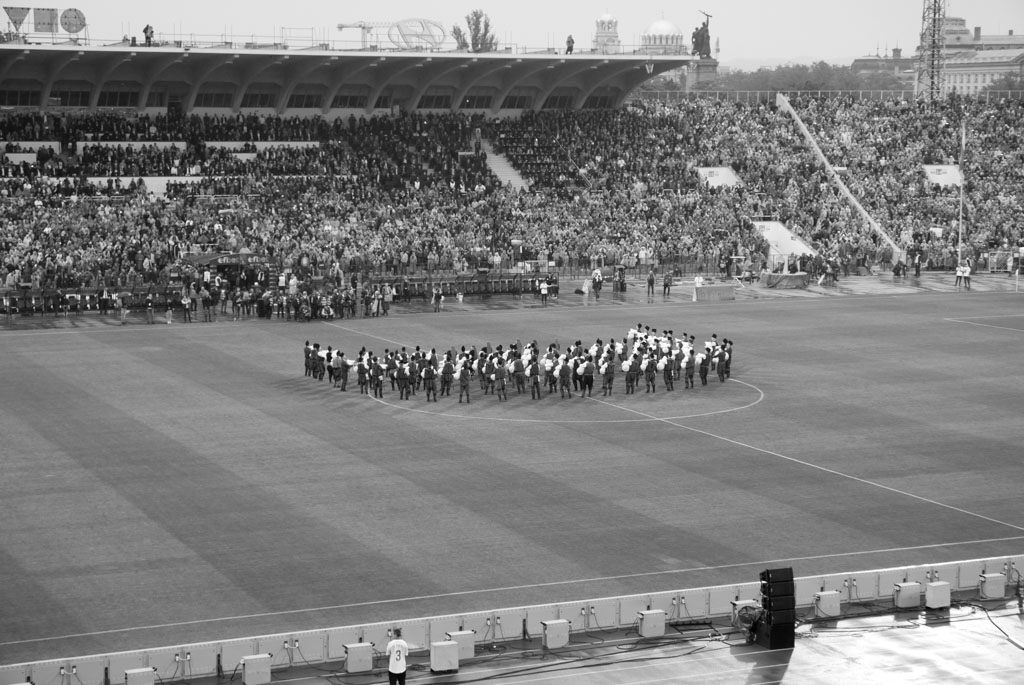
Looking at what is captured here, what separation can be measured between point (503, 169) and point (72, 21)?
2493 cm

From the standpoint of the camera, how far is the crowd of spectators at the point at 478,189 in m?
66.1

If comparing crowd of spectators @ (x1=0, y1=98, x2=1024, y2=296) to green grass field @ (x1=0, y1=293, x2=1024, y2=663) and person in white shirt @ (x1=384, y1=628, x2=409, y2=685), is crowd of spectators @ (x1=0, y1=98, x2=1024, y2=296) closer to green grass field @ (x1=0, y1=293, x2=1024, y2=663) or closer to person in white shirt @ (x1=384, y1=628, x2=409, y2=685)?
green grass field @ (x1=0, y1=293, x2=1024, y2=663)

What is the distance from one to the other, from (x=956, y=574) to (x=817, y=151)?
69596mm

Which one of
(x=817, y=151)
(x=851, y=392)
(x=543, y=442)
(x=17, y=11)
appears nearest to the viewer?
(x=543, y=442)

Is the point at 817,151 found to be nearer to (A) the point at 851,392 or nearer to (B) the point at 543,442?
(A) the point at 851,392

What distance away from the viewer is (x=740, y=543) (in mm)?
26562

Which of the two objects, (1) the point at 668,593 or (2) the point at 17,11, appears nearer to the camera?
(1) the point at 668,593

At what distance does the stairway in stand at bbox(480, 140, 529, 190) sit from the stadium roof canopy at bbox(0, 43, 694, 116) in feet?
17.0

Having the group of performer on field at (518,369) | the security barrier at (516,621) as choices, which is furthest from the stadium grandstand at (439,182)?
the security barrier at (516,621)

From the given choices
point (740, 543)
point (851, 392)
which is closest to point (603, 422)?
point (851, 392)

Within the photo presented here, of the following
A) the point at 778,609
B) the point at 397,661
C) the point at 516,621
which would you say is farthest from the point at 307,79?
the point at 397,661

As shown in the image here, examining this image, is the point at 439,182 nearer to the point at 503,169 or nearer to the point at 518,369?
the point at 503,169

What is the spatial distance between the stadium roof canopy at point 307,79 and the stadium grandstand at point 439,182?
0.16 metres

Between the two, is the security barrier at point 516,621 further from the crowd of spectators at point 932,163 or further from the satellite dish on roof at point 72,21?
the satellite dish on roof at point 72,21
